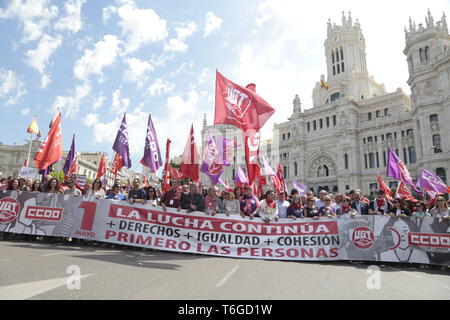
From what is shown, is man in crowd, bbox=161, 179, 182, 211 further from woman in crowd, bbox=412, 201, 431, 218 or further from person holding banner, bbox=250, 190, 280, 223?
woman in crowd, bbox=412, 201, 431, 218

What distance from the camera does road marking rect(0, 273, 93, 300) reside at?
3287 mm

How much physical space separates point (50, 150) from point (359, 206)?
1184 centimetres

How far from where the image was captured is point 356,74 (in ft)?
174

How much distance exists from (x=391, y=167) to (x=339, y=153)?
31.4 metres

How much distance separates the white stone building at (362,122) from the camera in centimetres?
3441

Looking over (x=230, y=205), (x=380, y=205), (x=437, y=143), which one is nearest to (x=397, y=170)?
(x=380, y=205)

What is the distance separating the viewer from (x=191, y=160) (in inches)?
491

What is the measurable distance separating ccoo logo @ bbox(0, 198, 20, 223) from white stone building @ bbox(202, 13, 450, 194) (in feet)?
133

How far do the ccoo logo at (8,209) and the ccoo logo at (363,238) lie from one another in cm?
1032

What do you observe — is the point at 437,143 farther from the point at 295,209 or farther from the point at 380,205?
the point at 295,209

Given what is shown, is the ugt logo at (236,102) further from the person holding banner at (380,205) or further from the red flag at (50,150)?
the red flag at (50,150)

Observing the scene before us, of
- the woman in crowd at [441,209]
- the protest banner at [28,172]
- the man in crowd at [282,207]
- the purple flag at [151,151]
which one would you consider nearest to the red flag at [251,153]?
the man in crowd at [282,207]

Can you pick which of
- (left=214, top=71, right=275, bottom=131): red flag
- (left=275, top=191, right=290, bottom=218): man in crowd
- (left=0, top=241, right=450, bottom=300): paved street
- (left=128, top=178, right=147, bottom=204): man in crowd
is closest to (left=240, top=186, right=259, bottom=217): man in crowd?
(left=275, top=191, right=290, bottom=218): man in crowd
